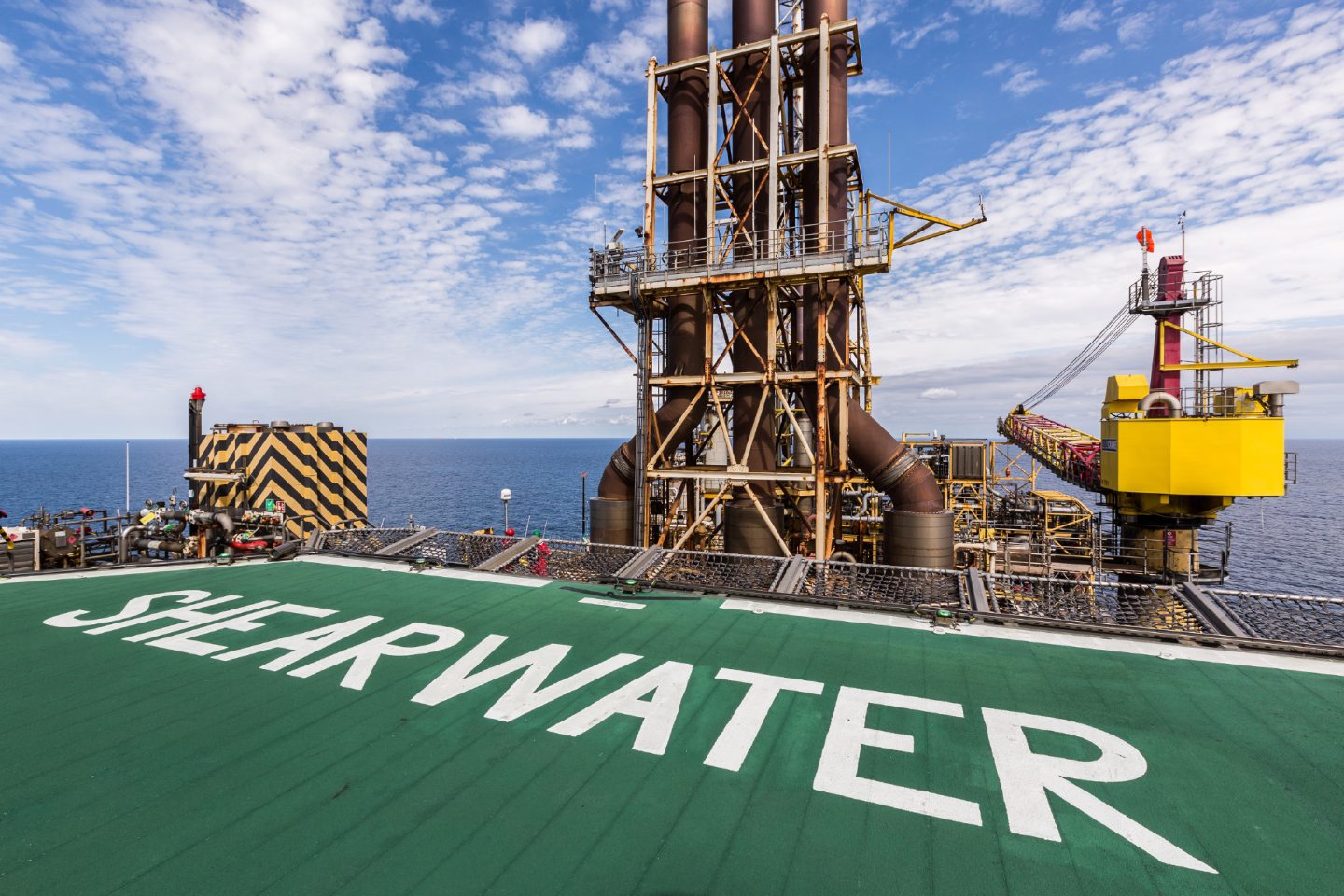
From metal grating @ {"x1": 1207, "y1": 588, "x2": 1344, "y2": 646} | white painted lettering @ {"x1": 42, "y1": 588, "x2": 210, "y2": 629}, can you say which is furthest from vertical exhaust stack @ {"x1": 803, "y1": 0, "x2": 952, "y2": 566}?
white painted lettering @ {"x1": 42, "y1": 588, "x2": 210, "y2": 629}

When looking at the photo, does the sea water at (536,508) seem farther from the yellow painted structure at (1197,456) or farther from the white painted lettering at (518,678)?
the white painted lettering at (518,678)

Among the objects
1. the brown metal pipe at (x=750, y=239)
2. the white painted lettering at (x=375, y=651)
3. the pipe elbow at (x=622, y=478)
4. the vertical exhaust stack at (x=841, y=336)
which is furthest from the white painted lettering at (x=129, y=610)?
the vertical exhaust stack at (x=841, y=336)

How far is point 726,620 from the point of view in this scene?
350 inches

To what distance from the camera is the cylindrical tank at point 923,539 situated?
18.1 m

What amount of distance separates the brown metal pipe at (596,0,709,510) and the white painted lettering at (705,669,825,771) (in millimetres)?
14697

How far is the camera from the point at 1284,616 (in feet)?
26.5

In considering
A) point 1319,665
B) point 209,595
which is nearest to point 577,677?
point 209,595

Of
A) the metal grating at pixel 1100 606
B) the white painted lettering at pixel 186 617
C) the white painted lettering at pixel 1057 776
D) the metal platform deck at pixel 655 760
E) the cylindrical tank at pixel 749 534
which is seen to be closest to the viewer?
the metal platform deck at pixel 655 760

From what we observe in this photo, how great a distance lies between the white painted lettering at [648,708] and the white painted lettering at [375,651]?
276 centimetres

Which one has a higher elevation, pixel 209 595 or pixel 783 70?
pixel 783 70

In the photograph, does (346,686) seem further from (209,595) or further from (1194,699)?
(1194,699)

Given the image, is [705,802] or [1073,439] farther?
[1073,439]

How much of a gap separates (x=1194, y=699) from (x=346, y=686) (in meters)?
9.73

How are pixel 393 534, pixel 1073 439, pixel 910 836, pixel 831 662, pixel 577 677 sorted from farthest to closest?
1. pixel 1073 439
2. pixel 393 534
3. pixel 831 662
4. pixel 577 677
5. pixel 910 836
